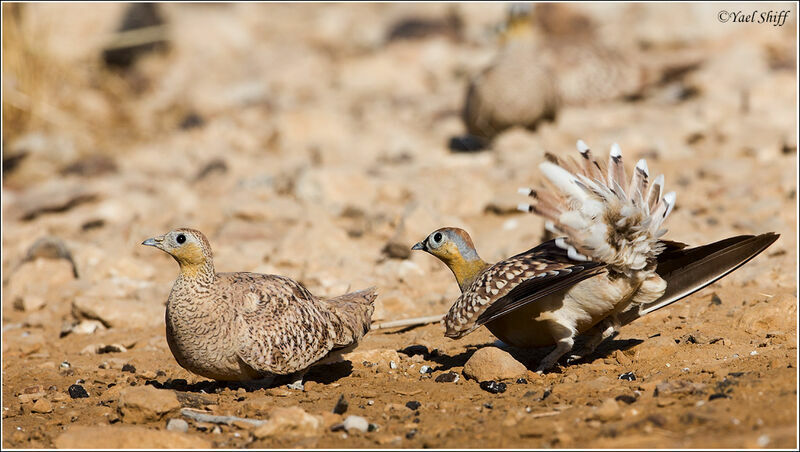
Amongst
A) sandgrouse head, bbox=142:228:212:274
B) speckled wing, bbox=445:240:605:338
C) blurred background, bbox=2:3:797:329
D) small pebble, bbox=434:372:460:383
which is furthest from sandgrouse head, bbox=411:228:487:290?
sandgrouse head, bbox=142:228:212:274

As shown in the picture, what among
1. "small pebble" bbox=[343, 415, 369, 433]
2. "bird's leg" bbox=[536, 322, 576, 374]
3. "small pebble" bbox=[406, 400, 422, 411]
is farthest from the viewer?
"bird's leg" bbox=[536, 322, 576, 374]

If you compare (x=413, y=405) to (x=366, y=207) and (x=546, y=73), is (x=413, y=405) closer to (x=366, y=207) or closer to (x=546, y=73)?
(x=366, y=207)

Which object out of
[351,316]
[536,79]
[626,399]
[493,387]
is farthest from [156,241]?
[536,79]

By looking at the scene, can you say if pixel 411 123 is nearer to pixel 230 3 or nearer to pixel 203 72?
pixel 203 72

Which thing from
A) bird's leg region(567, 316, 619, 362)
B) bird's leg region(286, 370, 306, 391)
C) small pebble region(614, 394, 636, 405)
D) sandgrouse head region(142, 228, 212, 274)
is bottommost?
bird's leg region(286, 370, 306, 391)

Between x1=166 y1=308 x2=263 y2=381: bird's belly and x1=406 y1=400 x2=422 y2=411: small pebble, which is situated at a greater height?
x1=166 y1=308 x2=263 y2=381: bird's belly

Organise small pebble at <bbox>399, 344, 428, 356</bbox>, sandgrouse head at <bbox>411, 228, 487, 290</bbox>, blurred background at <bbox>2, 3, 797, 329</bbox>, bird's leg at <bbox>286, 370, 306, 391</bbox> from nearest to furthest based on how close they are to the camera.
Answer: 1. bird's leg at <bbox>286, 370, 306, 391</bbox>
2. sandgrouse head at <bbox>411, 228, 487, 290</bbox>
3. small pebble at <bbox>399, 344, 428, 356</bbox>
4. blurred background at <bbox>2, 3, 797, 329</bbox>

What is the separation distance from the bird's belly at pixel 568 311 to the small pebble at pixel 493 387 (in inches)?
19.7

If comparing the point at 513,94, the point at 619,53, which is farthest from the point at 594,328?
the point at 619,53

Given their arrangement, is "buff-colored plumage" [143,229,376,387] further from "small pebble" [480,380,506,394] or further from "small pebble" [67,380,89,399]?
"small pebble" [480,380,506,394]

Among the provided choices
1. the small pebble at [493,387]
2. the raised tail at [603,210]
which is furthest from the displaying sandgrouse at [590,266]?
the small pebble at [493,387]

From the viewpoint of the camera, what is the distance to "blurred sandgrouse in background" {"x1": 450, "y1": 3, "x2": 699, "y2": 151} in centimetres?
1307

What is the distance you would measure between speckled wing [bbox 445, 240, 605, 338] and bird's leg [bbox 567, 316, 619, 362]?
66 cm

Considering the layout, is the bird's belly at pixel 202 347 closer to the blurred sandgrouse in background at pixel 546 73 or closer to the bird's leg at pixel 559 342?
the bird's leg at pixel 559 342
